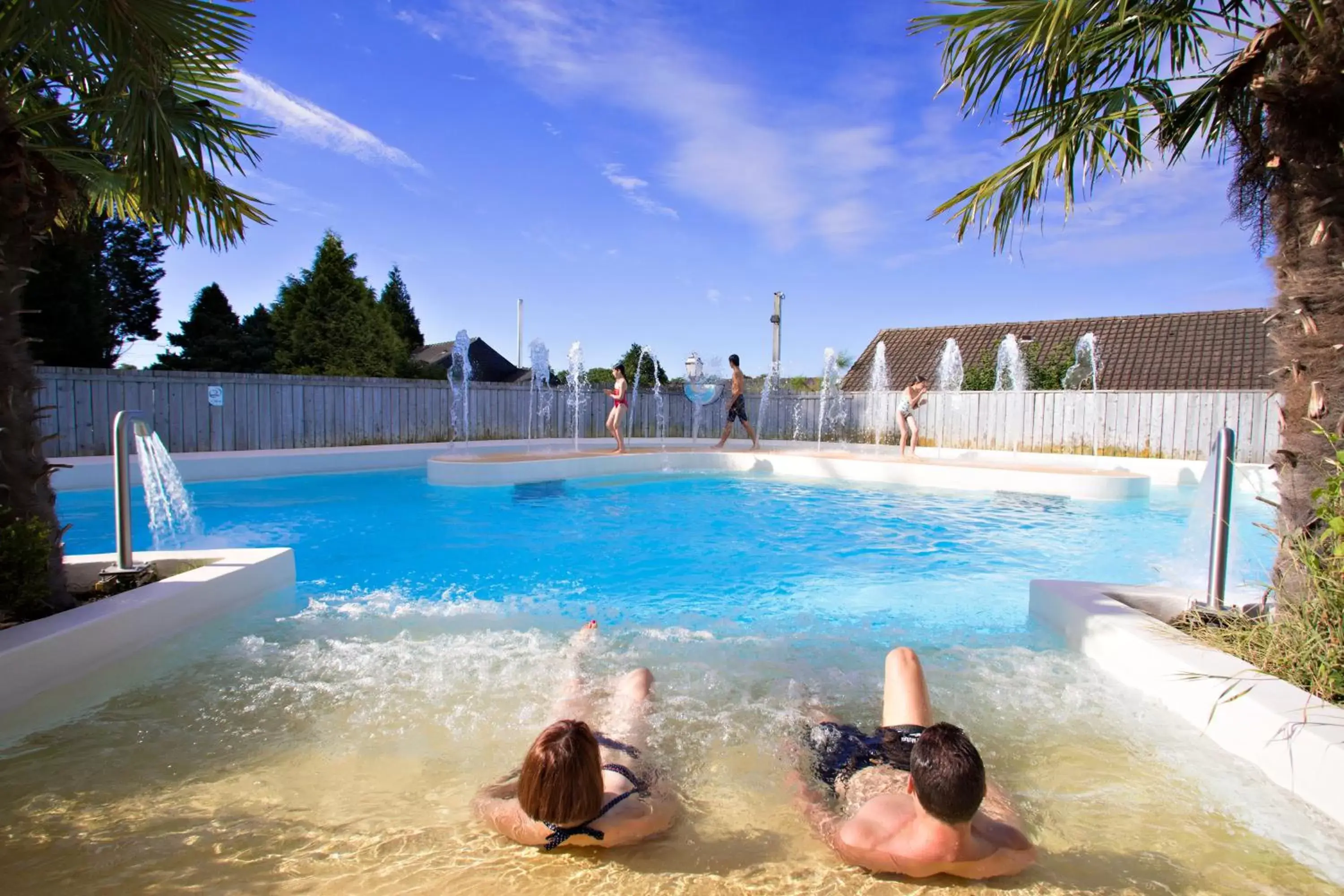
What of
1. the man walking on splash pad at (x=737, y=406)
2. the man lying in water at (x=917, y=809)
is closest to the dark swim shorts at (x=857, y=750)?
the man lying in water at (x=917, y=809)

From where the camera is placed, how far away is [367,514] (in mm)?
7586

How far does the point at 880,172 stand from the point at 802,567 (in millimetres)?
10163

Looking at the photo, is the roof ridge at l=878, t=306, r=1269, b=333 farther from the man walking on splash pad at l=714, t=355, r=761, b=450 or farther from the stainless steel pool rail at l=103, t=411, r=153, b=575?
the stainless steel pool rail at l=103, t=411, r=153, b=575

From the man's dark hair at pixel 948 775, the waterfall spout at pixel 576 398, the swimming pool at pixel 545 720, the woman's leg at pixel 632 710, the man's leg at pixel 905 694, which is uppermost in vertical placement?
the waterfall spout at pixel 576 398

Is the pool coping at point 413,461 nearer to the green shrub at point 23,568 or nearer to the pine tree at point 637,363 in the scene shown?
the green shrub at point 23,568

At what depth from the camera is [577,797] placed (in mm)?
1768

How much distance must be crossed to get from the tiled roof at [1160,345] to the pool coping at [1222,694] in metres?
16.3

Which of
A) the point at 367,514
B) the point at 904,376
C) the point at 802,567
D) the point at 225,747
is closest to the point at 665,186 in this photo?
the point at 904,376

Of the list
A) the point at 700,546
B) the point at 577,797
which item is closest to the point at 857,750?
the point at 577,797

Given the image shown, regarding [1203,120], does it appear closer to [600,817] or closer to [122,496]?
[600,817]

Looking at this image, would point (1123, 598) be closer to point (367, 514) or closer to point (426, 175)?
point (367, 514)

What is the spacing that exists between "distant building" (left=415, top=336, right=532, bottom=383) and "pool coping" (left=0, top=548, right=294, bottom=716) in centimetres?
2393

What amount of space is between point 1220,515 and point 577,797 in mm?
3198

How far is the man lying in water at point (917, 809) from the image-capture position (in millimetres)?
1668
